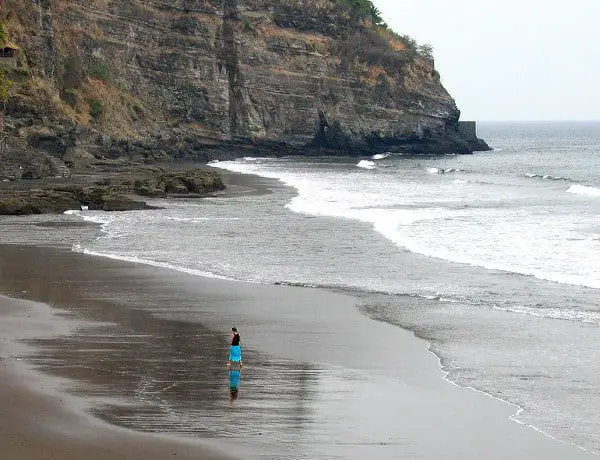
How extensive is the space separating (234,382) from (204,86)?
79.1 m

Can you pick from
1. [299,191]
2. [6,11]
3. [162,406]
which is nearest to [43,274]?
[162,406]

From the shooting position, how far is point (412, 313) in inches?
760

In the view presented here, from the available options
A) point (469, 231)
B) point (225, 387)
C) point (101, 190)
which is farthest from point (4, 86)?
point (225, 387)

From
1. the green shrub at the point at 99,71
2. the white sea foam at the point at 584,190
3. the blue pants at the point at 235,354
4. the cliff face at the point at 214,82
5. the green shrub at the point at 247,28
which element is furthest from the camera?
the green shrub at the point at 247,28

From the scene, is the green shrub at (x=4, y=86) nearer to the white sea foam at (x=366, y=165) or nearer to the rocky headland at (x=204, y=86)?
the rocky headland at (x=204, y=86)

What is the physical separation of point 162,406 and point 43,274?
11.9 meters

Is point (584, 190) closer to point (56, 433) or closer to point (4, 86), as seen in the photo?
point (4, 86)

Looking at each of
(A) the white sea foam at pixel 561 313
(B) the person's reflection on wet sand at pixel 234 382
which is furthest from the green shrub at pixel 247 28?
(B) the person's reflection on wet sand at pixel 234 382

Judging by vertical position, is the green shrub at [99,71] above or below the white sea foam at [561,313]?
above

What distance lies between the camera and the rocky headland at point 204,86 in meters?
64.0

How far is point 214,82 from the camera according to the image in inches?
3612

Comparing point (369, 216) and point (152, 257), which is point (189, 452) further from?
point (369, 216)

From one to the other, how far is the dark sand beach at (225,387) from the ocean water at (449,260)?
31.0 inches

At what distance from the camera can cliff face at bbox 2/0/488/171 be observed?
231 feet
